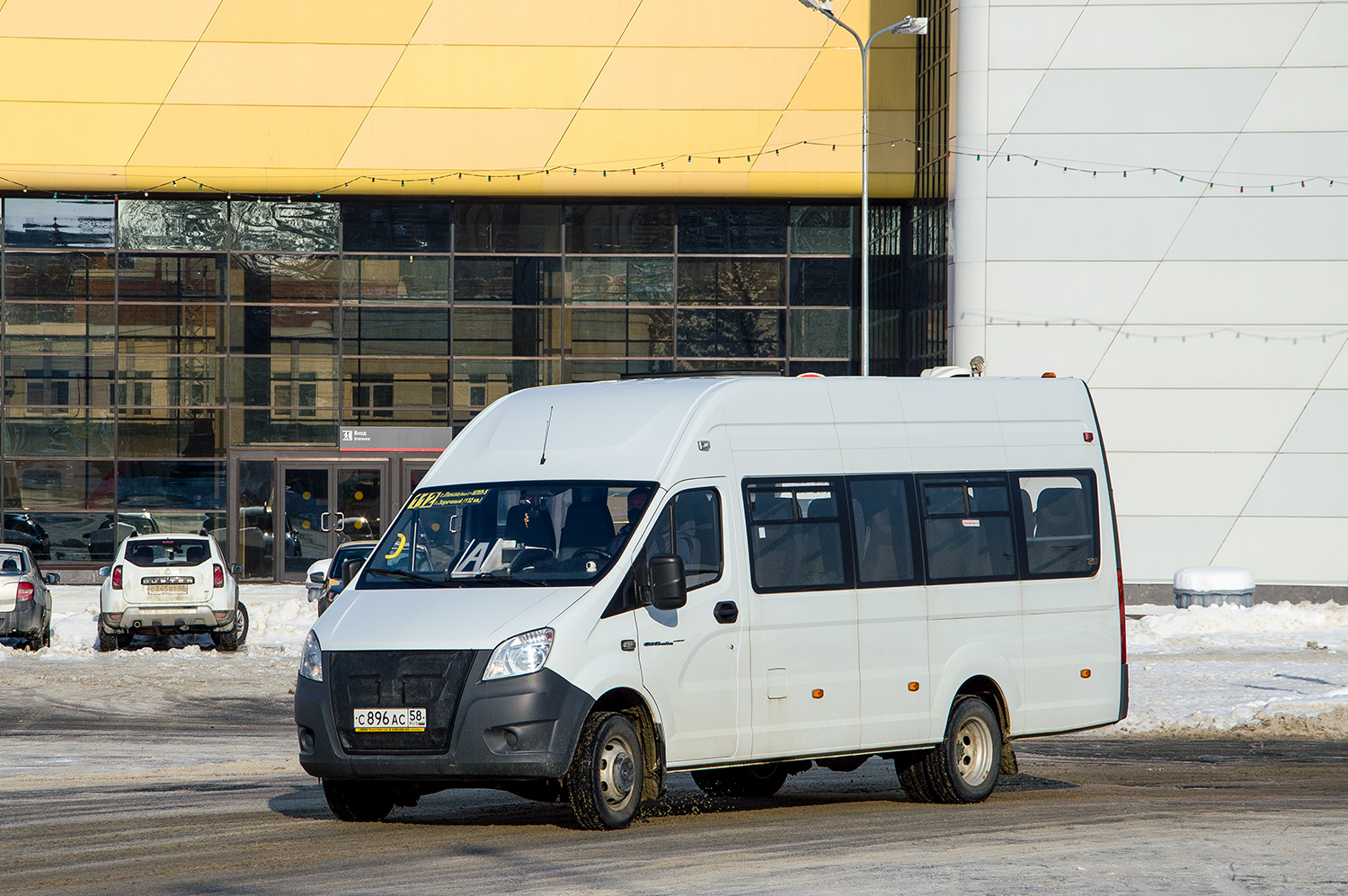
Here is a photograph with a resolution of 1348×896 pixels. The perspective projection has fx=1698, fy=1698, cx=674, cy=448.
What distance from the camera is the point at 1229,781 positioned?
11.3 m

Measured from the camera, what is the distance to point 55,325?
3531cm

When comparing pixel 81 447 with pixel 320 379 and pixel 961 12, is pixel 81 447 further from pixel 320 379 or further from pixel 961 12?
pixel 961 12

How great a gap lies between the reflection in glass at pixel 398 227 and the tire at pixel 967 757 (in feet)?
86.2

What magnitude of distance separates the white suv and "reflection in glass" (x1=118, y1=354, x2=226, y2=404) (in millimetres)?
14131

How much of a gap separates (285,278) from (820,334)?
11.2 meters

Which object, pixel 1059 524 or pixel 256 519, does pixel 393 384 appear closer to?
pixel 256 519

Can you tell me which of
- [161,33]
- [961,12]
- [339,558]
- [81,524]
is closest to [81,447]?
[81,524]

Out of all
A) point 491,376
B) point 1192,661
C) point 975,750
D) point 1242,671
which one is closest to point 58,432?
point 491,376

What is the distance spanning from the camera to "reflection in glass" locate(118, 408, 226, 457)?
35344 mm

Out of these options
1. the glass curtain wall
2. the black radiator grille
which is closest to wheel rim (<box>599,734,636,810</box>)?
the black radiator grille

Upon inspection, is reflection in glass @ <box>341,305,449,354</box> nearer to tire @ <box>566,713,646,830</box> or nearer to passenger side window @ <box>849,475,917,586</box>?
passenger side window @ <box>849,475,917,586</box>

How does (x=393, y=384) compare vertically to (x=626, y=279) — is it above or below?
below

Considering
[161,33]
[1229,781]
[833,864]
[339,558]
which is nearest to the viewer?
[833,864]

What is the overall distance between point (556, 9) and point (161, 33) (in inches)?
310
